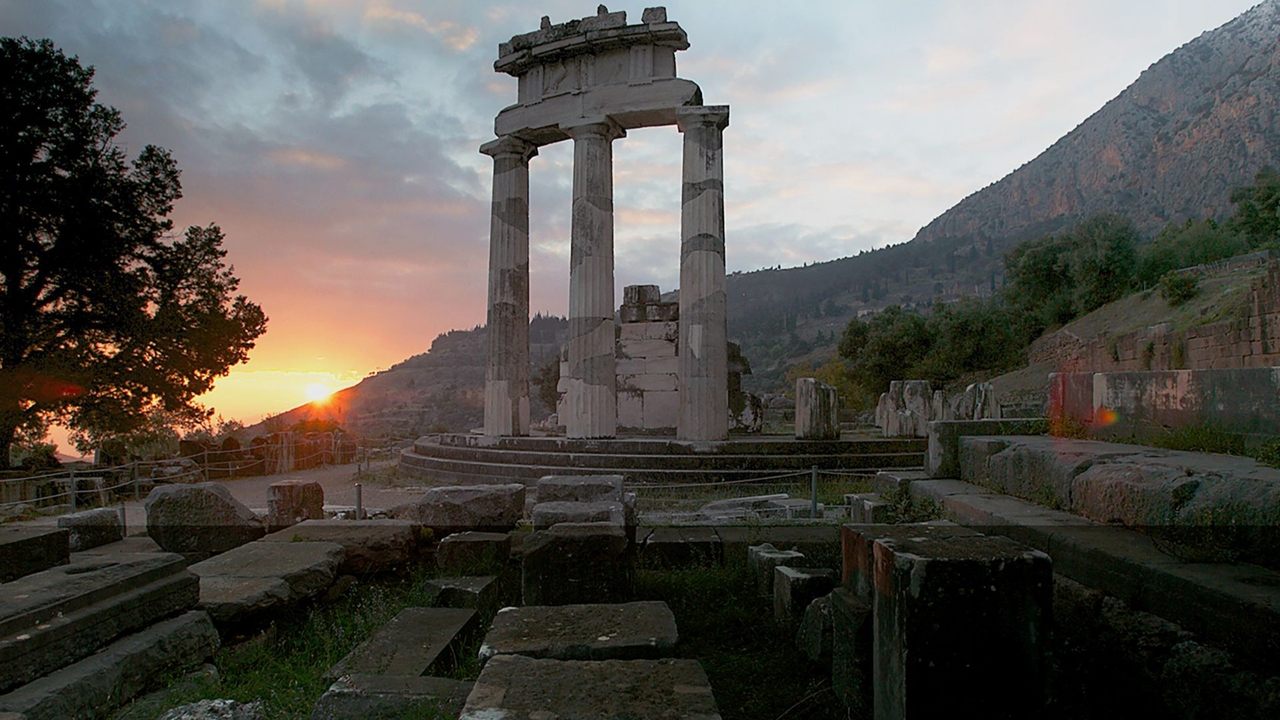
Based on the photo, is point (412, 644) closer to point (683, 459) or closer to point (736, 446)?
point (683, 459)

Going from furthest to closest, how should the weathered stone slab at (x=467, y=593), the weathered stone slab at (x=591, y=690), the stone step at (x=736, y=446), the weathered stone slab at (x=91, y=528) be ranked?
the stone step at (x=736, y=446)
the weathered stone slab at (x=91, y=528)
the weathered stone slab at (x=467, y=593)
the weathered stone slab at (x=591, y=690)

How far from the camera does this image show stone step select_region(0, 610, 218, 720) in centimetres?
323

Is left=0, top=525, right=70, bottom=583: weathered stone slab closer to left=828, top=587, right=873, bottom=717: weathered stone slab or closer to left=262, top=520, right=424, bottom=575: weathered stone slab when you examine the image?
left=262, top=520, right=424, bottom=575: weathered stone slab

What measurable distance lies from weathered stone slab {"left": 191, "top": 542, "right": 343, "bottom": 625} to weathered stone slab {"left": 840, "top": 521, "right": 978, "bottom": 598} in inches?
141

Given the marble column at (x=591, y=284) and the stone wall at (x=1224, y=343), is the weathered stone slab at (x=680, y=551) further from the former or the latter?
the marble column at (x=591, y=284)

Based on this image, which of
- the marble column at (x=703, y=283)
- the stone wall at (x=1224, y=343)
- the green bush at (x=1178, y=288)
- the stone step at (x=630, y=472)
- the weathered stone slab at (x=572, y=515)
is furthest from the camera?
the green bush at (x=1178, y=288)

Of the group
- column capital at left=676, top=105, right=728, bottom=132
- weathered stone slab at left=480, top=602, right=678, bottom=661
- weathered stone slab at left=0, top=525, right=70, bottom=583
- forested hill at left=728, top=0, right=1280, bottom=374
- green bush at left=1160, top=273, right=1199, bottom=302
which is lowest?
weathered stone slab at left=480, top=602, right=678, bottom=661

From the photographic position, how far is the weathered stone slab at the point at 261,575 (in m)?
4.67

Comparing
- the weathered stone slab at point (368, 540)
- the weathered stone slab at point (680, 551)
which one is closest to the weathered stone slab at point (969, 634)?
the weathered stone slab at point (680, 551)

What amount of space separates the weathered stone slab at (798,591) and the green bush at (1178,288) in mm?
38349

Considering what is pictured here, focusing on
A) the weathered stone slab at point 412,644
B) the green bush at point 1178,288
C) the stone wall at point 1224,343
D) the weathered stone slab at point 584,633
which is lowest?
the weathered stone slab at point 412,644

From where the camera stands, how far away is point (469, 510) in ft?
22.3

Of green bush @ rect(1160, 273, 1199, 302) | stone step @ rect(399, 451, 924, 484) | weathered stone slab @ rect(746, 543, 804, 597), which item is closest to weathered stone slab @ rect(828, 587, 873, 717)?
weathered stone slab @ rect(746, 543, 804, 597)

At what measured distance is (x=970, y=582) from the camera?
2.80 metres
